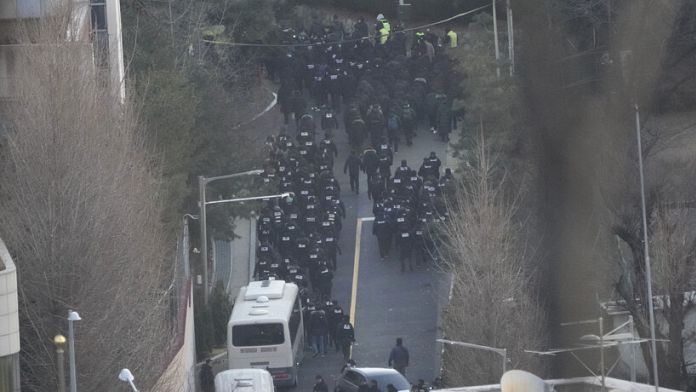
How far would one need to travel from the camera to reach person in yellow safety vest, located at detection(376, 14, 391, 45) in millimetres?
63188

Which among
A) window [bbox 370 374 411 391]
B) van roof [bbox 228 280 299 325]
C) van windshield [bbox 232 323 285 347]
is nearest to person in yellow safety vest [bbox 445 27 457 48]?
van roof [bbox 228 280 299 325]

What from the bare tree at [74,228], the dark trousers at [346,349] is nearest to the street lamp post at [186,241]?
the dark trousers at [346,349]

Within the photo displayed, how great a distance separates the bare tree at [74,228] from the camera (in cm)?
3247

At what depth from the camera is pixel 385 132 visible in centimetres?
5638

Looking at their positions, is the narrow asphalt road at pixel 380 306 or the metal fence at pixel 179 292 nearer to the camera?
the metal fence at pixel 179 292

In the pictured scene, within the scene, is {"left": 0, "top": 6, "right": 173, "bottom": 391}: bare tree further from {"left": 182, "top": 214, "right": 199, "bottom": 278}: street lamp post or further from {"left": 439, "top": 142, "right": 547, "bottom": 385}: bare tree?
{"left": 182, "top": 214, "right": 199, "bottom": 278}: street lamp post

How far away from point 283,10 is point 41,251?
3776 centimetres

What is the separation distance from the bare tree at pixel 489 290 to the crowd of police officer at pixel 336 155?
378cm

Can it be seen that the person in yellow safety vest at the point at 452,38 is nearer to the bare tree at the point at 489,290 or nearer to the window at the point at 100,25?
the window at the point at 100,25

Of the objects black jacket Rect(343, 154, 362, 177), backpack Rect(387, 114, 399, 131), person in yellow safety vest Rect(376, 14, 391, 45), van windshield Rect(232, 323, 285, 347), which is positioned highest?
person in yellow safety vest Rect(376, 14, 391, 45)

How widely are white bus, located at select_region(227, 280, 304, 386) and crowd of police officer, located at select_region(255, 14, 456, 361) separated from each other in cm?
103

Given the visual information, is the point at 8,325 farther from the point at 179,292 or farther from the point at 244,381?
the point at 179,292

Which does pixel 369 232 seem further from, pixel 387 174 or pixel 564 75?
pixel 564 75

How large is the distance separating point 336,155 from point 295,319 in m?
13.8
